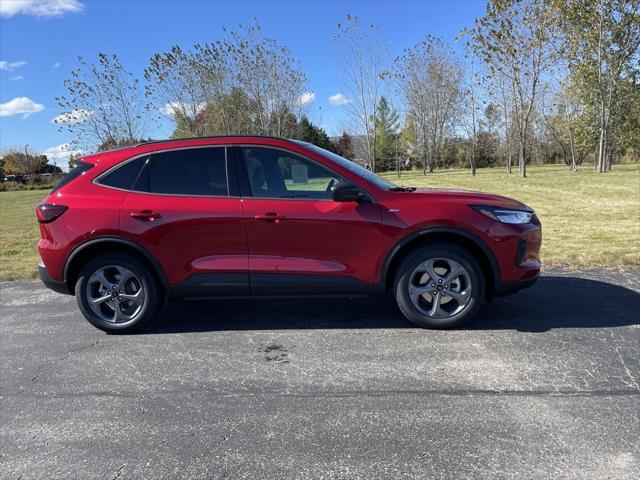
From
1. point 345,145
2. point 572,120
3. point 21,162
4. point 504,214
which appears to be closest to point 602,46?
point 572,120

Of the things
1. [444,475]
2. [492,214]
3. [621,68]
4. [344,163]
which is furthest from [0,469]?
[621,68]

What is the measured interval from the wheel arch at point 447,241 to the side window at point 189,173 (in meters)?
1.60

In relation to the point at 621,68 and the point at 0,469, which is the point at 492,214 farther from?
the point at 621,68

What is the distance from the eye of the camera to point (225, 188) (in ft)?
13.9

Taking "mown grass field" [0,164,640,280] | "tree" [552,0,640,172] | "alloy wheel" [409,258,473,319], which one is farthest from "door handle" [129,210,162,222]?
"tree" [552,0,640,172]

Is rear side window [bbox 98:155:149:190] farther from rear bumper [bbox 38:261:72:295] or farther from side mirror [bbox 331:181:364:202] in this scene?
side mirror [bbox 331:181:364:202]

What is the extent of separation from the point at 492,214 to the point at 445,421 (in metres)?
2.02

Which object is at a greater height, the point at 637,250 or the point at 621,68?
the point at 621,68

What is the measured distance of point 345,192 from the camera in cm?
400

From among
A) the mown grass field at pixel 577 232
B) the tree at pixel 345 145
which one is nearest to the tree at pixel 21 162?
the tree at pixel 345 145

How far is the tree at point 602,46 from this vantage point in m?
27.6

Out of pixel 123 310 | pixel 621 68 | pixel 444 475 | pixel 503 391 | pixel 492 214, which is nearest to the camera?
pixel 444 475

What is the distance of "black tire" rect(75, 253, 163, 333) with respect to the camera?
14.1ft

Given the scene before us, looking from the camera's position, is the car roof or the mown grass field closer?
the car roof
